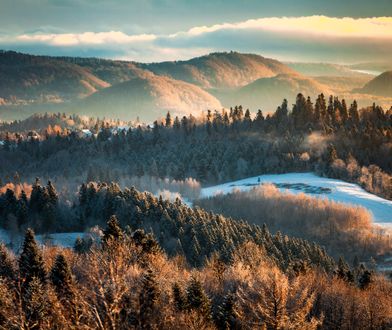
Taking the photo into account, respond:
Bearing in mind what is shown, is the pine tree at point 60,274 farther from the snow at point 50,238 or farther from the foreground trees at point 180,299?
the snow at point 50,238

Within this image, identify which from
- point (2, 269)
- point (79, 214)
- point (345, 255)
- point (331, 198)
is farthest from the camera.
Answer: point (331, 198)

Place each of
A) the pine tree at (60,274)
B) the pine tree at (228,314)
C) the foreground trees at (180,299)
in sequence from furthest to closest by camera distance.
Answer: the pine tree at (60,274)
the pine tree at (228,314)
the foreground trees at (180,299)

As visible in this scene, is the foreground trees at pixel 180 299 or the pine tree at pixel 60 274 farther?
the pine tree at pixel 60 274

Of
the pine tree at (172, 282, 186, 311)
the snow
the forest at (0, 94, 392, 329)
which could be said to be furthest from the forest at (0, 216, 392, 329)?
the snow

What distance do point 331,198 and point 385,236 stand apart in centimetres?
3859

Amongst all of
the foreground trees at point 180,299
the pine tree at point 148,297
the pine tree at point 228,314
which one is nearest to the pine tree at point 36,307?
the foreground trees at point 180,299

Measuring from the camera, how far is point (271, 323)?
36719 millimetres

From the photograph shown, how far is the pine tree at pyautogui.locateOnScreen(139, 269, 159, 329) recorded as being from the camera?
49.9 meters

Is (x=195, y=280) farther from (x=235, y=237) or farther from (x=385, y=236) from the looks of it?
(x=385, y=236)

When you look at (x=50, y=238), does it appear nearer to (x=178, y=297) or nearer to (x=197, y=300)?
(x=178, y=297)

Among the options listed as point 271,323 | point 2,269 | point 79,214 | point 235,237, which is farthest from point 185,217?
point 271,323

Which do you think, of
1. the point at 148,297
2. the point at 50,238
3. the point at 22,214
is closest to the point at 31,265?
the point at 148,297

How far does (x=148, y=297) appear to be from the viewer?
167ft

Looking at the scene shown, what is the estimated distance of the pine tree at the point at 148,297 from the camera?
4991 centimetres
